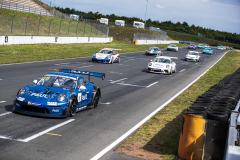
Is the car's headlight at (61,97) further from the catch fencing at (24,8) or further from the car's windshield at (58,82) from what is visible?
the catch fencing at (24,8)

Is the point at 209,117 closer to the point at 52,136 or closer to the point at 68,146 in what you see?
the point at 68,146

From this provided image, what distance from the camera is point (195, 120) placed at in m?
6.39

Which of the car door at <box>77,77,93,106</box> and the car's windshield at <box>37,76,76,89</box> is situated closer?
the car's windshield at <box>37,76,76,89</box>

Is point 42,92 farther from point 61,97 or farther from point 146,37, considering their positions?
point 146,37

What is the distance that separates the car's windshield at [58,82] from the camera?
9748 millimetres

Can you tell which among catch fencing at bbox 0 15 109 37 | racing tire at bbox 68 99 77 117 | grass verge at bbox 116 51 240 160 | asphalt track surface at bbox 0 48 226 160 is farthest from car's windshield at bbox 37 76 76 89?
catch fencing at bbox 0 15 109 37

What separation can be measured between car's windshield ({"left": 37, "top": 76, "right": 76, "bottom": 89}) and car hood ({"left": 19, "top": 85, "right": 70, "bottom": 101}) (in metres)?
0.30

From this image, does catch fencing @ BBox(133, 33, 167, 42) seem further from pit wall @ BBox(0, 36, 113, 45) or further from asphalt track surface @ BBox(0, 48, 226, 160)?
asphalt track surface @ BBox(0, 48, 226, 160)

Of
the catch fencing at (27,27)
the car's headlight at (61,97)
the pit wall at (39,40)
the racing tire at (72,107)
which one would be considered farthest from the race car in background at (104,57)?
the car's headlight at (61,97)

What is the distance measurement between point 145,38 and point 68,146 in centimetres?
6607

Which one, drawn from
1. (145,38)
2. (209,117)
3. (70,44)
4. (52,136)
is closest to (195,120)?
(209,117)

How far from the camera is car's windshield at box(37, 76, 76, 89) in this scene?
9.75 meters

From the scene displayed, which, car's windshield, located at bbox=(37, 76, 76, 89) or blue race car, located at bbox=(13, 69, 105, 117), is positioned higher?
car's windshield, located at bbox=(37, 76, 76, 89)

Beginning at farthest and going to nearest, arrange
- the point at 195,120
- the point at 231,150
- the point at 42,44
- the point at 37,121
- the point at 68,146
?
1. the point at 42,44
2. the point at 37,121
3. the point at 68,146
4. the point at 195,120
5. the point at 231,150
